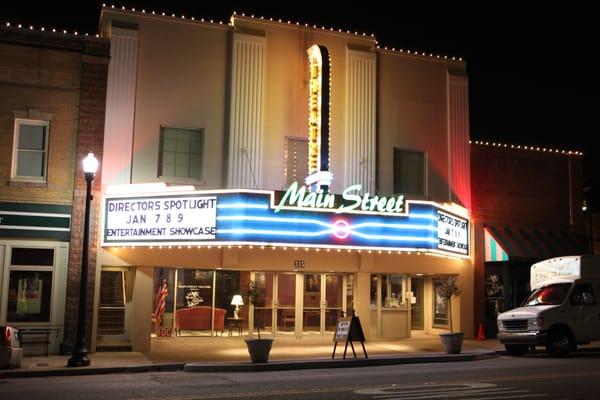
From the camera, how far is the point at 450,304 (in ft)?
80.8

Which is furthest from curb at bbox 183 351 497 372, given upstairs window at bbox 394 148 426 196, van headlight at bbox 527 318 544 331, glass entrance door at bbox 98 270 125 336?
upstairs window at bbox 394 148 426 196

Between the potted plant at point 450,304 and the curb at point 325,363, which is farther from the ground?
the potted plant at point 450,304

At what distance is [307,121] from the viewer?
2291 centimetres

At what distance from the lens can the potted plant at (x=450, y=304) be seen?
18750mm

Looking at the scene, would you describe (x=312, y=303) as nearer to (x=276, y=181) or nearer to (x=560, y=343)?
(x=276, y=181)

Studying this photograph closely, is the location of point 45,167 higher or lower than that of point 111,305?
higher

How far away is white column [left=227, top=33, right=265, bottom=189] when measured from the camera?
21797mm

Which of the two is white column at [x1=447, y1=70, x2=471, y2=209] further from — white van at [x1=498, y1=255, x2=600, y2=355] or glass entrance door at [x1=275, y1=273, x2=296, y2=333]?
glass entrance door at [x1=275, y1=273, x2=296, y2=333]

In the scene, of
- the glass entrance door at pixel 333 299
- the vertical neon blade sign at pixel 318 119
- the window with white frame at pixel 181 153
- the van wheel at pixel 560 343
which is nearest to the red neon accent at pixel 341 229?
the vertical neon blade sign at pixel 318 119

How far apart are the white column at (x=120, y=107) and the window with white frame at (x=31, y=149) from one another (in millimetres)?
1671

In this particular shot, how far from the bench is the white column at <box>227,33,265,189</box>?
6.78 metres

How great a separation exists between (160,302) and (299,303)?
4.62 meters

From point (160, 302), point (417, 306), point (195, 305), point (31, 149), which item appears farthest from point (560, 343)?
point (31, 149)

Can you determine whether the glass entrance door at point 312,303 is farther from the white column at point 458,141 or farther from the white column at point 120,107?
the white column at point 120,107
